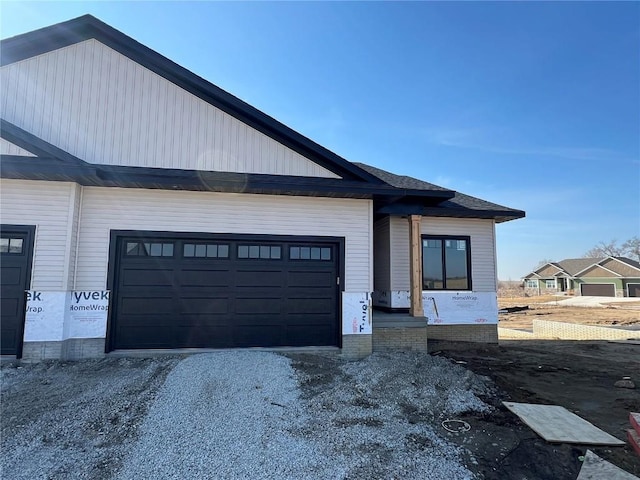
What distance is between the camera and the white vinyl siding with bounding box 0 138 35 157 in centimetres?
705

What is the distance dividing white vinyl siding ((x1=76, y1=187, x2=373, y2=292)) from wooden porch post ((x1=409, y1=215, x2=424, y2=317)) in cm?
149

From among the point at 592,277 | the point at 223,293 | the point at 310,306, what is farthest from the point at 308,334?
the point at 592,277

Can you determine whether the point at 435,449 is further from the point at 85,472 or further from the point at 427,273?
the point at 427,273

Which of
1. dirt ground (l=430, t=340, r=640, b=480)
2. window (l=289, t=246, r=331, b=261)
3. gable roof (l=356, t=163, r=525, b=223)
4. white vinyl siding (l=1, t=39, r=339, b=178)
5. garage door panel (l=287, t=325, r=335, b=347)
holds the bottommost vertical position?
dirt ground (l=430, t=340, r=640, b=480)

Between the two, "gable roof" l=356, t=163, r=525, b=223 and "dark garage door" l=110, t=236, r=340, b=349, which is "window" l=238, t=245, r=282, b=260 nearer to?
"dark garage door" l=110, t=236, r=340, b=349

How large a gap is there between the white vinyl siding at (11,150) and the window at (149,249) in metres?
2.46

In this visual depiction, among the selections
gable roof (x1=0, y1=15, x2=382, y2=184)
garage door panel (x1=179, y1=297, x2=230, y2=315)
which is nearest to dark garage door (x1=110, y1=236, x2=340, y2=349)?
garage door panel (x1=179, y1=297, x2=230, y2=315)

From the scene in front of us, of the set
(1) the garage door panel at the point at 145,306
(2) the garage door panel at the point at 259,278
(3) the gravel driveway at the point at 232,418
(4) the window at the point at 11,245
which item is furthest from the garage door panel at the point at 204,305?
(4) the window at the point at 11,245

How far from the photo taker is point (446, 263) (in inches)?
434

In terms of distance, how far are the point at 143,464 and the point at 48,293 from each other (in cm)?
499

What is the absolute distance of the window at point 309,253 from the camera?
836 cm

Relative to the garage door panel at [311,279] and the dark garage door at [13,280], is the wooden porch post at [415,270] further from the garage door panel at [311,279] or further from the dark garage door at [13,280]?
the dark garage door at [13,280]

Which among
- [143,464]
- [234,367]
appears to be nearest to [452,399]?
[234,367]

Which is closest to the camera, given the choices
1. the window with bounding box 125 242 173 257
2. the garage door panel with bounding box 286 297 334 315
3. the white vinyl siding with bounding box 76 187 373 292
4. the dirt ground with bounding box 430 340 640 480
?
the dirt ground with bounding box 430 340 640 480
